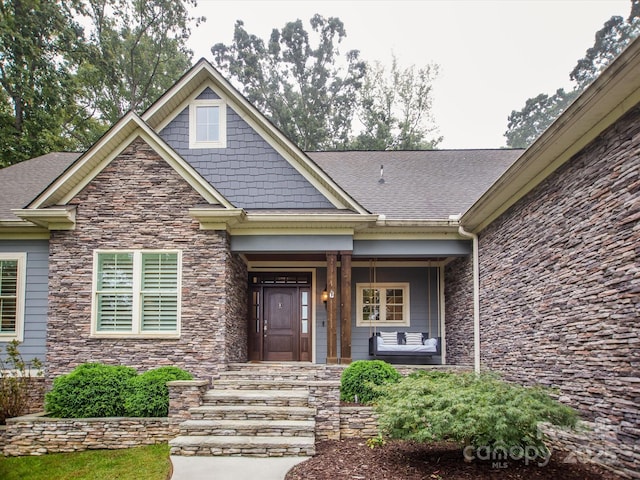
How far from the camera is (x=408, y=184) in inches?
495

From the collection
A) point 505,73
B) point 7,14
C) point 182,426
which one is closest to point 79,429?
point 182,426

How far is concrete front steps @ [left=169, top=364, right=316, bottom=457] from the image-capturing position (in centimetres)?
667

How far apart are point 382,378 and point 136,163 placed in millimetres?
5672

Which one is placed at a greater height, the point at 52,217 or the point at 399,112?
the point at 399,112

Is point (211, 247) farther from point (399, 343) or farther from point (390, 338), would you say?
point (399, 343)

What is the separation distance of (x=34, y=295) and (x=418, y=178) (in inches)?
343

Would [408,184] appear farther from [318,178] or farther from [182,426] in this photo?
[182,426]

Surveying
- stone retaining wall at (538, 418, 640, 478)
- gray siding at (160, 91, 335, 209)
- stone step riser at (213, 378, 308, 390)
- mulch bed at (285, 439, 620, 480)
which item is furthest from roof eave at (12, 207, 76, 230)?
stone retaining wall at (538, 418, 640, 478)

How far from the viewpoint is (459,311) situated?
10992 millimetres

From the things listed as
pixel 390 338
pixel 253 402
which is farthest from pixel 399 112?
pixel 253 402

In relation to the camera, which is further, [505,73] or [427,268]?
[505,73]

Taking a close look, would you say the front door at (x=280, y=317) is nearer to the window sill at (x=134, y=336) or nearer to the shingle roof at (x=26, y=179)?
the window sill at (x=134, y=336)

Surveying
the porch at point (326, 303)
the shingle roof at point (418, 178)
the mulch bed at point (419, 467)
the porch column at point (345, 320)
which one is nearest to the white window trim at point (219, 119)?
the porch at point (326, 303)

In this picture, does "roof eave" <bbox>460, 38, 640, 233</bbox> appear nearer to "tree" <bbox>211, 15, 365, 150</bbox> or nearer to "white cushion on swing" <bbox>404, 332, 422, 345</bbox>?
"white cushion on swing" <bbox>404, 332, 422, 345</bbox>
